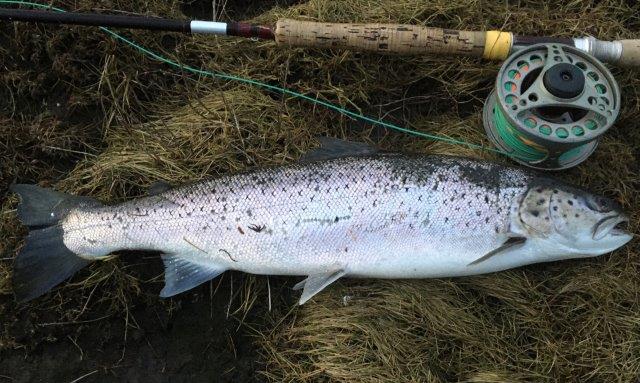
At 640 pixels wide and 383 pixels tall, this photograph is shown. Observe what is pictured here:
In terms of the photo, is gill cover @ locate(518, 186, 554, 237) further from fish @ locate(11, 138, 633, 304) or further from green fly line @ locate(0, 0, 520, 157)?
green fly line @ locate(0, 0, 520, 157)

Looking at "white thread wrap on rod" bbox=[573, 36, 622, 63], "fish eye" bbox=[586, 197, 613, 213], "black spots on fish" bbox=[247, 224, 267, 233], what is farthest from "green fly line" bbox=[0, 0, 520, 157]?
"black spots on fish" bbox=[247, 224, 267, 233]

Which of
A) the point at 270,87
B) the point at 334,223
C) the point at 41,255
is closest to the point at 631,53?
the point at 334,223

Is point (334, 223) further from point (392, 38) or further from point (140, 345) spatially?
point (140, 345)

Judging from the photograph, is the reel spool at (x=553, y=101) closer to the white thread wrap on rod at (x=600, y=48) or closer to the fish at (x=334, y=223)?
the white thread wrap on rod at (x=600, y=48)

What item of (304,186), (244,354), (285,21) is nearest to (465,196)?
(304,186)

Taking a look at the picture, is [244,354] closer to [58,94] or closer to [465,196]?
[465,196]
